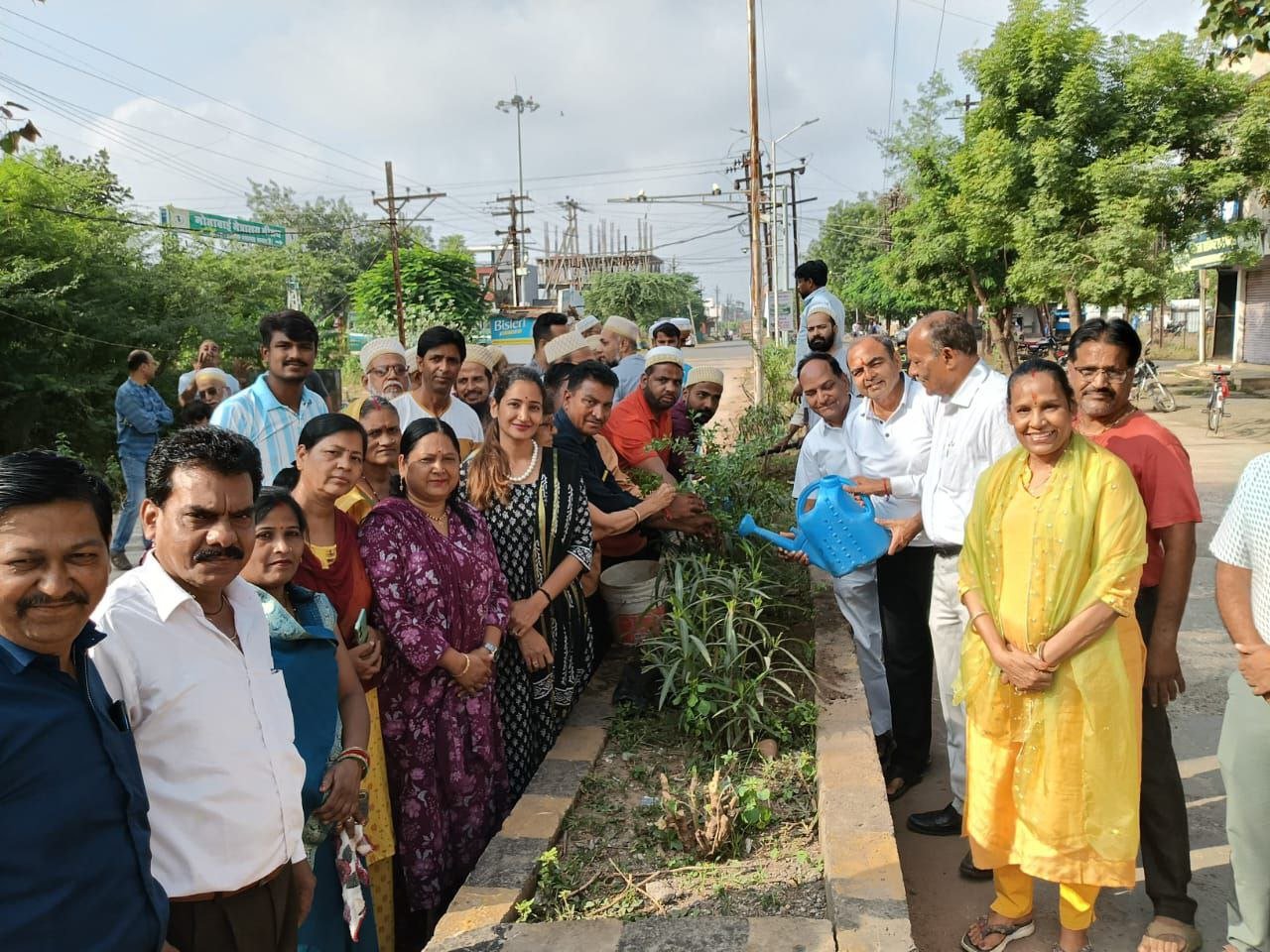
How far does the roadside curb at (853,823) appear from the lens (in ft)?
7.42

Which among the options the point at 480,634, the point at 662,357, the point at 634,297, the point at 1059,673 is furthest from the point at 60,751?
the point at 634,297

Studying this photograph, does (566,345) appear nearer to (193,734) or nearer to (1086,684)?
(1086,684)

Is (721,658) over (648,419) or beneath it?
beneath

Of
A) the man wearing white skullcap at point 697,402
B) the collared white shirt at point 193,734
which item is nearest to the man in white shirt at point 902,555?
the man wearing white skullcap at point 697,402

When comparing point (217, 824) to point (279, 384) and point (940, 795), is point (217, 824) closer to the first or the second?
point (279, 384)

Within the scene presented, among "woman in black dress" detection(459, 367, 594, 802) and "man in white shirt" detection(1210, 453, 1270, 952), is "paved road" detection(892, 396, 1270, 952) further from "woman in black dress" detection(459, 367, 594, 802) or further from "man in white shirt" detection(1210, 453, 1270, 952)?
"woman in black dress" detection(459, 367, 594, 802)

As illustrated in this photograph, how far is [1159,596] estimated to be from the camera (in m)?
2.70

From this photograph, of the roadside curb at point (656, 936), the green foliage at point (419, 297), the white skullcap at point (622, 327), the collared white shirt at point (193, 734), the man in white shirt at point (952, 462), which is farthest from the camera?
the green foliage at point (419, 297)

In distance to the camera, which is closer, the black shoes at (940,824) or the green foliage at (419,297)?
the black shoes at (940,824)

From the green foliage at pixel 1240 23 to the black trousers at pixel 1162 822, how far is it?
10.3 ft

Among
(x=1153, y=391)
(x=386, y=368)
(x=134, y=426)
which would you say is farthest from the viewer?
(x=1153, y=391)

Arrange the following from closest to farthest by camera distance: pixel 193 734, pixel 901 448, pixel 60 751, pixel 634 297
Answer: pixel 60 751
pixel 193 734
pixel 901 448
pixel 634 297

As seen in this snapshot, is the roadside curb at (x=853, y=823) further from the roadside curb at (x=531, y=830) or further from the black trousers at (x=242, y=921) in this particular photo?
the black trousers at (x=242, y=921)

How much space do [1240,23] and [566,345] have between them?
13.5 ft
